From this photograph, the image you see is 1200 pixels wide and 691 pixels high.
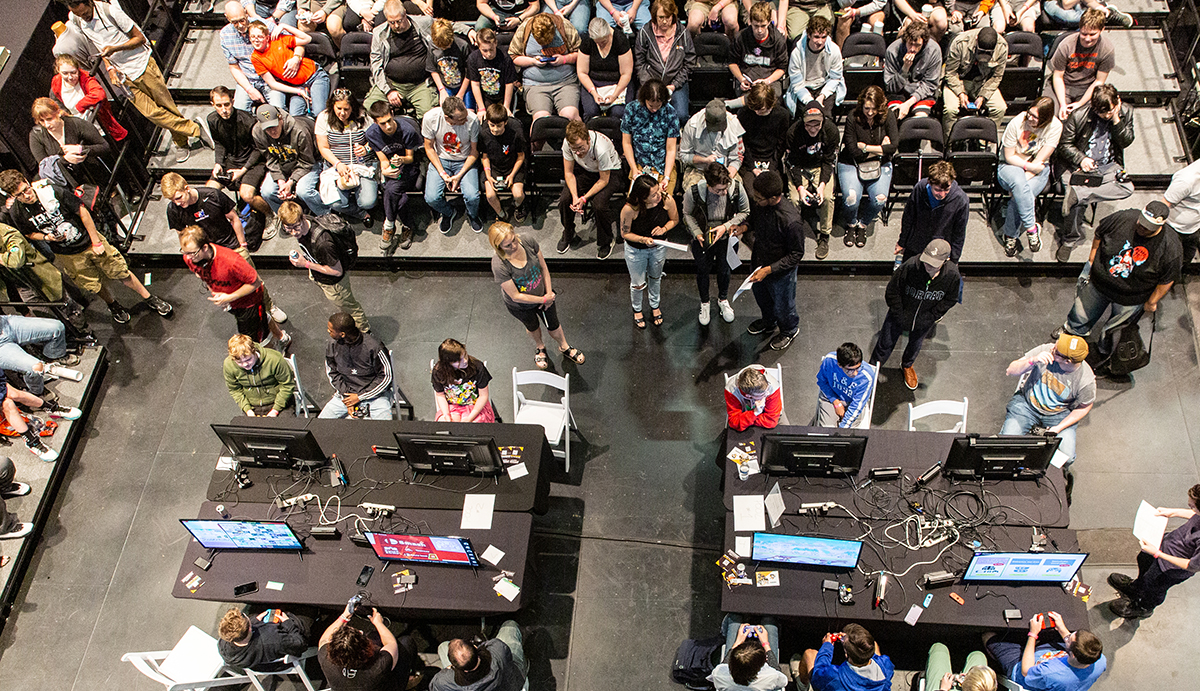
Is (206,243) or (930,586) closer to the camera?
(930,586)

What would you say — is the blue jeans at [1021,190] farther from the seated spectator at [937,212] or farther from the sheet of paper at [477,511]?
the sheet of paper at [477,511]

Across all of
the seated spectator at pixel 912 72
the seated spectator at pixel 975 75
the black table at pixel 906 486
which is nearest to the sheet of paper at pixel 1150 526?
the black table at pixel 906 486

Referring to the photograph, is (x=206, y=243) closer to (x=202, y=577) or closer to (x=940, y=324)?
(x=202, y=577)

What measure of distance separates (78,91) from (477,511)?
5813 mm

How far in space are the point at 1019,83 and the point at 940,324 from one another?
2.66 metres

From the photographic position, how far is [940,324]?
680 cm

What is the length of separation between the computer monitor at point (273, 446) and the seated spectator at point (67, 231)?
2.86 meters

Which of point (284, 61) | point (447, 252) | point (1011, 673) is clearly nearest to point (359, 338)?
point (447, 252)

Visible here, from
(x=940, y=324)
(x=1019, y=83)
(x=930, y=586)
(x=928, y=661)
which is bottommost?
(x=928, y=661)

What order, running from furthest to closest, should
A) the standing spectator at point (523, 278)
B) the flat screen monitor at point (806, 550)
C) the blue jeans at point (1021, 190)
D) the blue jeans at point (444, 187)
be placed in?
the blue jeans at point (444, 187) < the blue jeans at point (1021, 190) < the standing spectator at point (523, 278) < the flat screen monitor at point (806, 550)

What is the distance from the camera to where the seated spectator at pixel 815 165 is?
6588 millimetres

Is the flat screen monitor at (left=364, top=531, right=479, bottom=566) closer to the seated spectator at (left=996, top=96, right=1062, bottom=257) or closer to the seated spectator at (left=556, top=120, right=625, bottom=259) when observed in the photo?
the seated spectator at (left=556, top=120, right=625, bottom=259)

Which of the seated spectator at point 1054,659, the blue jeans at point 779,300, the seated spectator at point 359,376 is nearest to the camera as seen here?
Answer: the seated spectator at point 1054,659

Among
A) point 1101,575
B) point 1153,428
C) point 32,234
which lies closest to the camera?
point 1101,575
